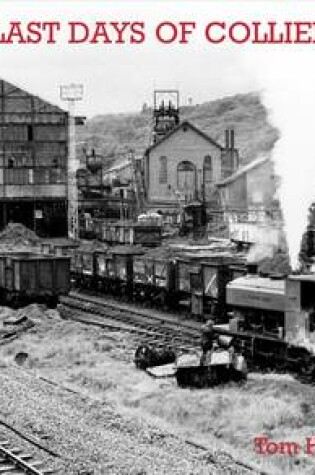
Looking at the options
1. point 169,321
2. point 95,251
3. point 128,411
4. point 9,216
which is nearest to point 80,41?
point 128,411

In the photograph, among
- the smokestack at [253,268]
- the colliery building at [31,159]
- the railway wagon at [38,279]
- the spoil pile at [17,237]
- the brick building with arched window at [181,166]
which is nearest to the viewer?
the smokestack at [253,268]

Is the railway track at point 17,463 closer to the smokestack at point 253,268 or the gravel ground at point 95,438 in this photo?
the gravel ground at point 95,438

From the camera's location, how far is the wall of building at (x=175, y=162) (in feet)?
229

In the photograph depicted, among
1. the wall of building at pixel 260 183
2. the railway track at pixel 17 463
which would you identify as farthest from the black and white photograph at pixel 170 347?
the wall of building at pixel 260 183

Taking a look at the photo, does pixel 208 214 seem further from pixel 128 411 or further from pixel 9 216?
pixel 128 411

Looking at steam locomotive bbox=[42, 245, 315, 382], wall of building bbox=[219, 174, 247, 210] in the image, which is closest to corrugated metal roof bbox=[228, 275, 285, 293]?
steam locomotive bbox=[42, 245, 315, 382]

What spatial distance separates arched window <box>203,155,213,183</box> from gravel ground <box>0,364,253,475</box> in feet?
177

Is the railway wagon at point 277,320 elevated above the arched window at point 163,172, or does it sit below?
below

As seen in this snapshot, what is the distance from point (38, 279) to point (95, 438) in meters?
17.2

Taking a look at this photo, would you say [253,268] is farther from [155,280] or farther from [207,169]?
[207,169]

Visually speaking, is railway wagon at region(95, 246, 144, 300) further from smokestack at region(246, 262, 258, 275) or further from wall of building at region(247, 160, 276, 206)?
wall of building at region(247, 160, 276, 206)

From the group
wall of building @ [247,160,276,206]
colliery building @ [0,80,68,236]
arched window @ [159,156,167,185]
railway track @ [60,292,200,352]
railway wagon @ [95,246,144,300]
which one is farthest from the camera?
arched window @ [159,156,167,185]

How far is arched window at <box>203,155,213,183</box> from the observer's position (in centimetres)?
7056

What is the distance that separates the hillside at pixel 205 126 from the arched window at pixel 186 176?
38.9m
